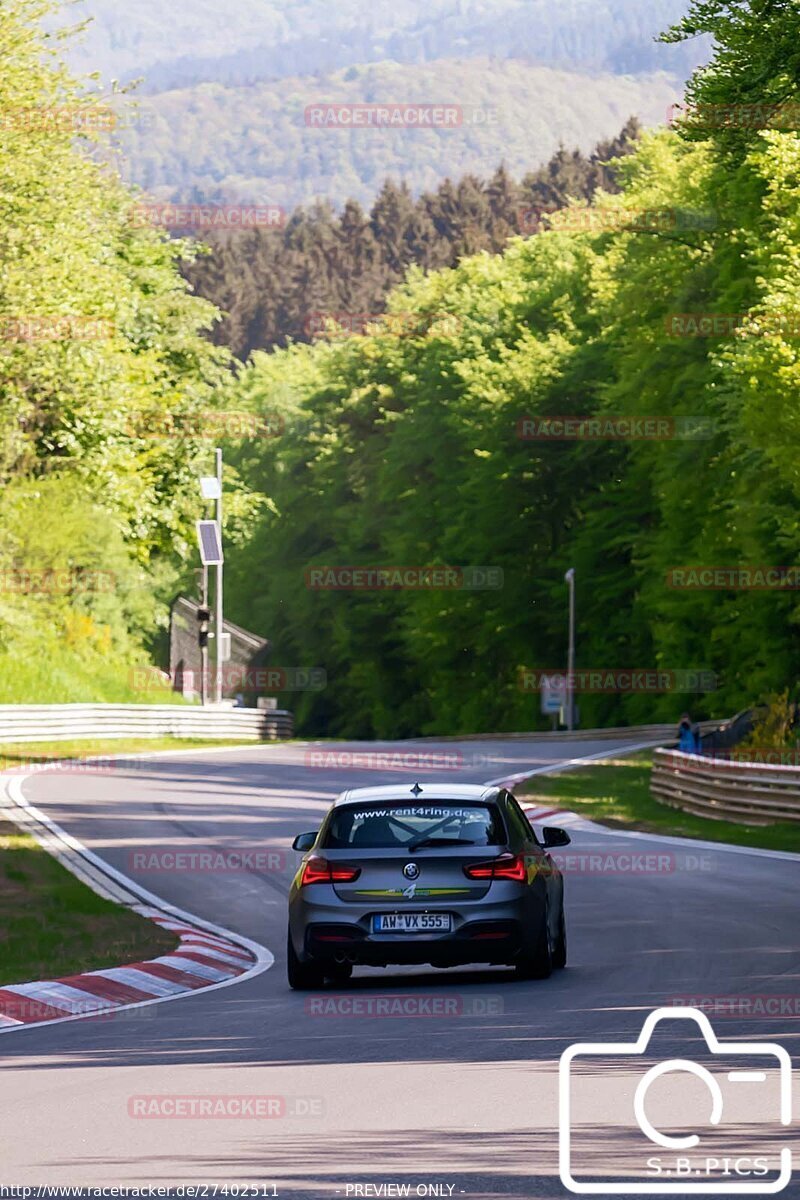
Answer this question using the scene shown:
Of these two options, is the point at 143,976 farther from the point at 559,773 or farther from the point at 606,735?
the point at 606,735

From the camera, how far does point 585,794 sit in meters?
42.3

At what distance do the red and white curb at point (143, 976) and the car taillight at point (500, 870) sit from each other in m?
2.24

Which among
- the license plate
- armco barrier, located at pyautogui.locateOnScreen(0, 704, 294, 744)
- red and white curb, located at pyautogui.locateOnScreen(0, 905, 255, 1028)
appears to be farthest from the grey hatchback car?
armco barrier, located at pyautogui.locateOnScreen(0, 704, 294, 744)

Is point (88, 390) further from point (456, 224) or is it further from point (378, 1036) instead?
point (456, 224)

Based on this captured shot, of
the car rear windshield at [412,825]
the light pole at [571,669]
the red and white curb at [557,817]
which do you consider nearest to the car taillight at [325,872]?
the car rear windshield at [412,825]

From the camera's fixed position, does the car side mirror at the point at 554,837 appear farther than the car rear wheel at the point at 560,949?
Yes

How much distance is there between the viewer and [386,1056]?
1148cm

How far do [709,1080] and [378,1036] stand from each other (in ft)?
9.30

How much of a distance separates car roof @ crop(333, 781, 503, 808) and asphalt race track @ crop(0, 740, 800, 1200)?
4.36ft

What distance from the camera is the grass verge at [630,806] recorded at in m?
33.2

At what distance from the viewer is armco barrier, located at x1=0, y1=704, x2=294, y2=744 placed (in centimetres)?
4891

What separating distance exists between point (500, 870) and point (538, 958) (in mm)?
754

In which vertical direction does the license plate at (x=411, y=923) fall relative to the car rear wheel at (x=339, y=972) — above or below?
above

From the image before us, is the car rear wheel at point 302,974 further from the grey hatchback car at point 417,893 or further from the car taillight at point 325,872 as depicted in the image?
the car taillight at point 325,872
